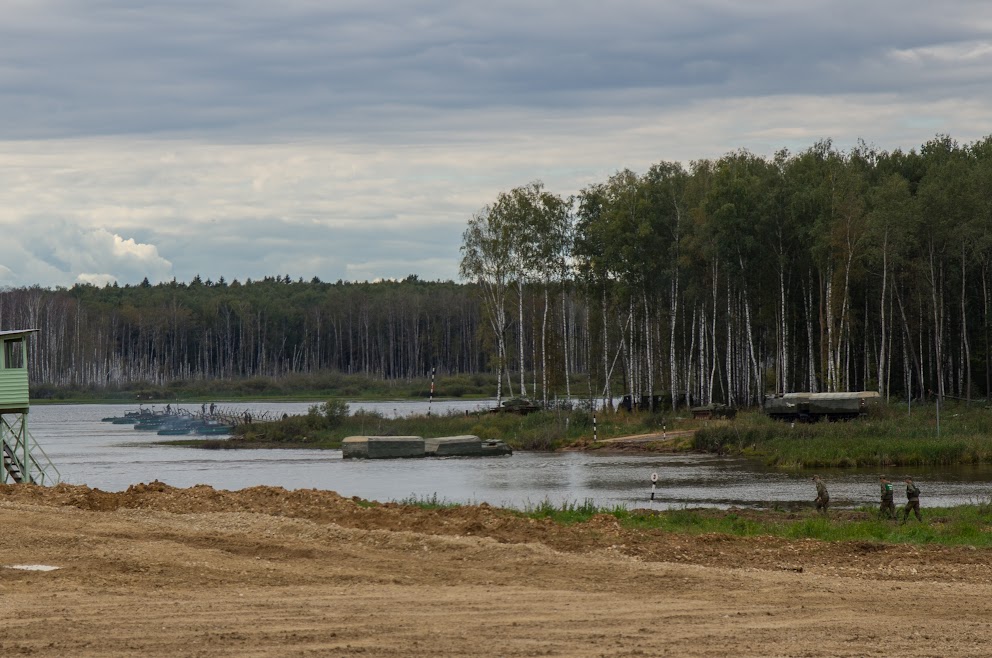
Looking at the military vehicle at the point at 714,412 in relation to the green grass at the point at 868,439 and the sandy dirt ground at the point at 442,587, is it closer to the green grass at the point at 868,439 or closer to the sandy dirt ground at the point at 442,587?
the green grass at the point at 868,439

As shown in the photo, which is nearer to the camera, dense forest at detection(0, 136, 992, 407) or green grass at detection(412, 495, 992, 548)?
green grass at detection(412, 495, 992, 548)

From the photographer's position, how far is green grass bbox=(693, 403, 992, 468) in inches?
1790

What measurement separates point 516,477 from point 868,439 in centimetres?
1391

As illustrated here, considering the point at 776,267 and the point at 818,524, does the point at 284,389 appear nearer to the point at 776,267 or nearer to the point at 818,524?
the point at 776,267

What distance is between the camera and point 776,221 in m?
64.9

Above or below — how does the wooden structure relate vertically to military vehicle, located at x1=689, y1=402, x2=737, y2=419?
above

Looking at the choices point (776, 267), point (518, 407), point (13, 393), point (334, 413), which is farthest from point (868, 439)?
point (334, 413)

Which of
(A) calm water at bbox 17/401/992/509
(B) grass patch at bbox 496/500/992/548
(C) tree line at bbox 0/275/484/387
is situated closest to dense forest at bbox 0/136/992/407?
(A) calm water at bbox 17/401/992/509

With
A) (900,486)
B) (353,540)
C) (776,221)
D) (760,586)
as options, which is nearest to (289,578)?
(353,540)

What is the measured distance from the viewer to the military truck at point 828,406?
54062mm

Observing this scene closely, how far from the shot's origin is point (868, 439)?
48188mm

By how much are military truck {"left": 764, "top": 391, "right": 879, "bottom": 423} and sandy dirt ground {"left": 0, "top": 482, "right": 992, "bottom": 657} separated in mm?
35777

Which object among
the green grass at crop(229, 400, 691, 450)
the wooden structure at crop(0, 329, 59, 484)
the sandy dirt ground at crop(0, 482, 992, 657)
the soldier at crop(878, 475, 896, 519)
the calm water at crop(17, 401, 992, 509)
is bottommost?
the calm water at crop(17, 401, 992, 509)

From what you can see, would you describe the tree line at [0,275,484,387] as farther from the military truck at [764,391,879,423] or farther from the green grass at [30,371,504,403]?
the military truck at [764,391,879,423]
